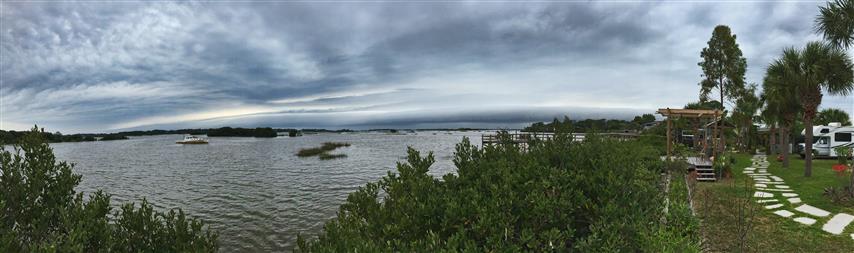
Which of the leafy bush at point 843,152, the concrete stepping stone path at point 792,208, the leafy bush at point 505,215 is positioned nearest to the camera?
the leafy bush at point 505,215

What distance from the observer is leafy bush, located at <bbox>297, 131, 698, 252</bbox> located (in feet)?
9.53

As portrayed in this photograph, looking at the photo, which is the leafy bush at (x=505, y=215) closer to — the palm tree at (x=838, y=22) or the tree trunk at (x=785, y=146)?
the palm tree at (x=838, y=22)

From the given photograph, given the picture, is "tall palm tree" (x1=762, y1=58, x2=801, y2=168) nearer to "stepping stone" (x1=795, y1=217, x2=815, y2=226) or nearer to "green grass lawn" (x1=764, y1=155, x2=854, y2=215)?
"green grass lawn" (x1=764, y1=155, x2=854, y2=215)

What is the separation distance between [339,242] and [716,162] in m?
19.6

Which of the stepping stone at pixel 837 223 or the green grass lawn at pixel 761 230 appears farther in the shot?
the stepping stone at pixel 837 223

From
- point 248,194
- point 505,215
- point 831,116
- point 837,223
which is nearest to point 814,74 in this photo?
point 837,223

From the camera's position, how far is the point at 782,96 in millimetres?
17531

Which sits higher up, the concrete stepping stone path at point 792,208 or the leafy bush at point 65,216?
the leafy bush at point 65,216

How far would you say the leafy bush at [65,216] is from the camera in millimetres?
3234

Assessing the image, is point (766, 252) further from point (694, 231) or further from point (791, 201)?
point (791, 201)

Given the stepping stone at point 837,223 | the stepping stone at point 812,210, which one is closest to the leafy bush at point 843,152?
the stepping stone at point 812,210

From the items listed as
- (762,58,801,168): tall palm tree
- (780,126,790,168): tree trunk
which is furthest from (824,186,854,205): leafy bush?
(780,126,790,168): tree trunk

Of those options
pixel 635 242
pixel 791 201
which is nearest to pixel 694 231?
pixel 635 242

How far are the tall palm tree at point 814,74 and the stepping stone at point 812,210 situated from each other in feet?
20.4
